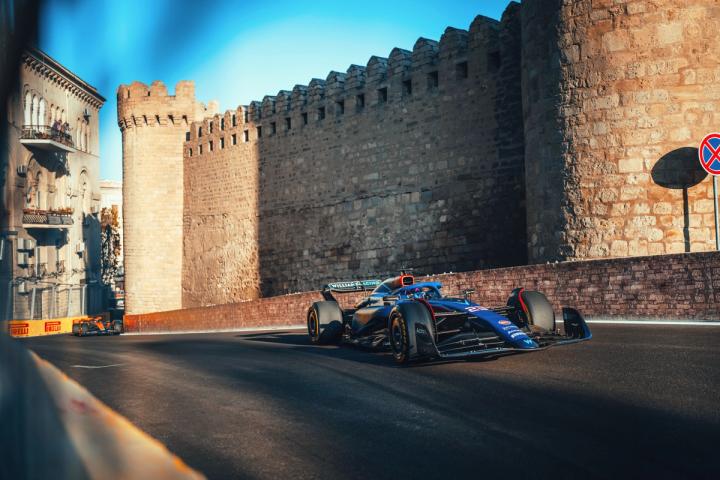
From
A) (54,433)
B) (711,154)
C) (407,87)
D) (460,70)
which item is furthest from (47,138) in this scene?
(407,87)

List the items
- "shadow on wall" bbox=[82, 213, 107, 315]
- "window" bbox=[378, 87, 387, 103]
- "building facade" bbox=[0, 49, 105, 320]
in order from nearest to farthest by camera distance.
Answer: "building facade" bbox=[0, 49, 105, 320], "shadow on wall" bbox=[82, 213, 107, 315], "window" bbox=[378, 87, 387, 103]

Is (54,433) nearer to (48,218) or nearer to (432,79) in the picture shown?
(48,218)

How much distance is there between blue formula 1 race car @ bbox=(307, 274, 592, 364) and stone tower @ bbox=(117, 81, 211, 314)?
2338cm

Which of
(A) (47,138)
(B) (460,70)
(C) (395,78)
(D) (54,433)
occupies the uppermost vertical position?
(C) (395,78)

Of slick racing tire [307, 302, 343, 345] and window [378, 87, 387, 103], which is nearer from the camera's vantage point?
slick racing tire [307, 302, 343, 345]

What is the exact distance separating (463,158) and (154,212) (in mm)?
15982

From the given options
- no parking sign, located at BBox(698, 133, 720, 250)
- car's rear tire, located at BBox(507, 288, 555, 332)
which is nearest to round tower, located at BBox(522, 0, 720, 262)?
no parking sign, located at BBox(698, 133, 720, 250)

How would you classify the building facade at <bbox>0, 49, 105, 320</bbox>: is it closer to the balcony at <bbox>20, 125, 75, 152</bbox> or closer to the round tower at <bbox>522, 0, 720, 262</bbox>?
the balcony at <bbox>20, 125, 75, 152</bbox>

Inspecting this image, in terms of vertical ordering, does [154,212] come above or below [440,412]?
above

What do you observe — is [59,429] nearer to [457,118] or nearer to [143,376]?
[143,376]

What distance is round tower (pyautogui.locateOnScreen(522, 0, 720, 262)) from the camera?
1336 cm

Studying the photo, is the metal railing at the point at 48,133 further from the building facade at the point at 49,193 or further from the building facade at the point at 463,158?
the building facade at the point at 463,158

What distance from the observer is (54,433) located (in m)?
1.02

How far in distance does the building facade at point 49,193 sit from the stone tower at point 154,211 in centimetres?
3057
